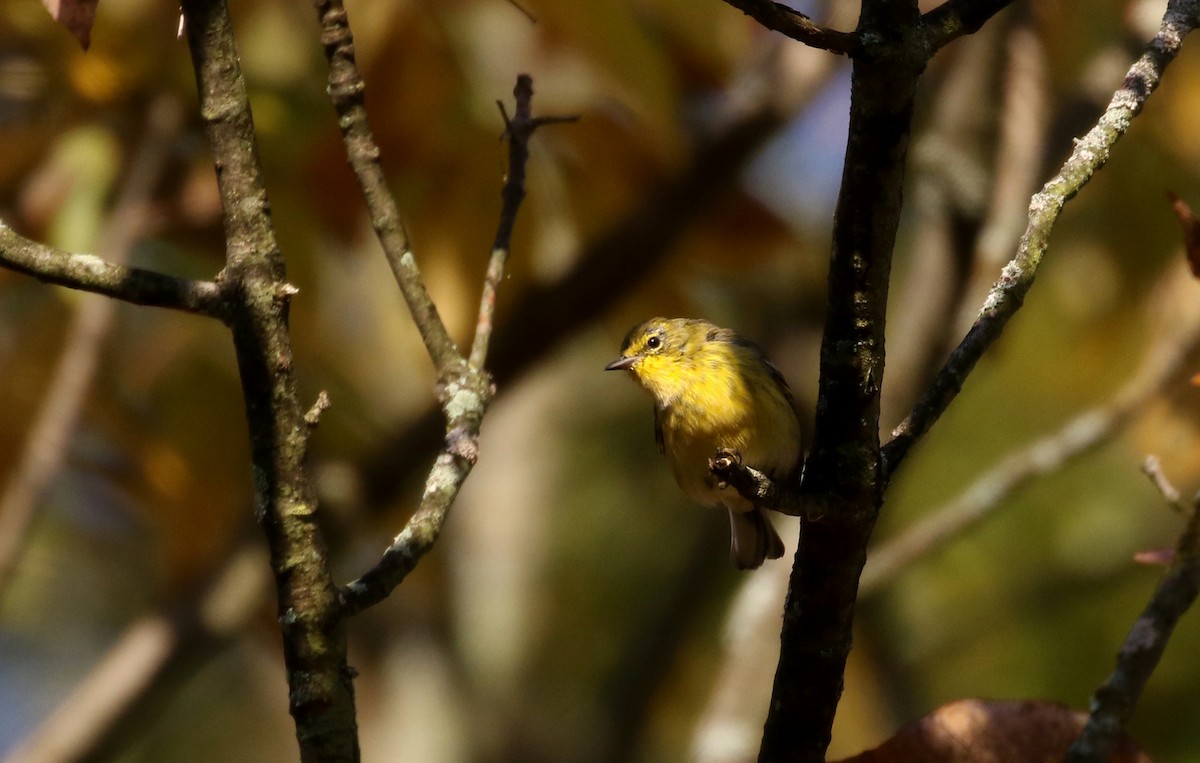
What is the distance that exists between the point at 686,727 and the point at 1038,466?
336cm

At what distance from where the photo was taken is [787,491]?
1395 mm

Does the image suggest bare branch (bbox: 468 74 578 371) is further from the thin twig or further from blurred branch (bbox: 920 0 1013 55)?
the thin twig

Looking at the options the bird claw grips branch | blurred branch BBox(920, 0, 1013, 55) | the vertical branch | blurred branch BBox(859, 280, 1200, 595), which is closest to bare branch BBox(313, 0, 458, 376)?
the bird claw grips branch

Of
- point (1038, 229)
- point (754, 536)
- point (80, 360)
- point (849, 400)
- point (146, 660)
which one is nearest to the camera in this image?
point (849, 400)

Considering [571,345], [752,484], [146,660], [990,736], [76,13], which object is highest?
[571,345]

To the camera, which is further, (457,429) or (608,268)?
(608,268)

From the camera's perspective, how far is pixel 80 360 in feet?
8.66

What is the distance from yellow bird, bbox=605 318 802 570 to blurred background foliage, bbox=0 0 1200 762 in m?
0.16

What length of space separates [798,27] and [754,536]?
7.23ft

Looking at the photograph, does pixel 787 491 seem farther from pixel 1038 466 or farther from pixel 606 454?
pixel 606 454

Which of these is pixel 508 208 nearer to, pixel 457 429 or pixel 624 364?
pixel 457 429

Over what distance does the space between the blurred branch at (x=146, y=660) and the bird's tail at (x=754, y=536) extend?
1301 mm

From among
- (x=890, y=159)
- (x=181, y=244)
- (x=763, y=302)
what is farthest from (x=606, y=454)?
(x=890, y=159)

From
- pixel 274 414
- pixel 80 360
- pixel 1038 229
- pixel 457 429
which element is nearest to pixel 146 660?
pixel 80 360
